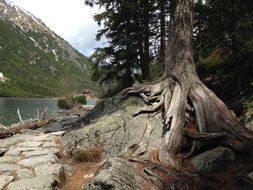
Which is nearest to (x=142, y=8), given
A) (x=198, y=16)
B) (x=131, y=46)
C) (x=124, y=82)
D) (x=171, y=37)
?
(x=131, y=46)

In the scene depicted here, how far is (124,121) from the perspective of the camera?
34.8 feet

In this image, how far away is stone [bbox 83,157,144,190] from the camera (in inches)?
266

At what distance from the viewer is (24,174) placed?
8.50 metres

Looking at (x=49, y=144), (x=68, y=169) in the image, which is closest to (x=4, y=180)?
(x=68, y=169)

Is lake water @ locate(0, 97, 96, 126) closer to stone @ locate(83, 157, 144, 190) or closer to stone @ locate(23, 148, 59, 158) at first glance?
stone @ locate(23, 148, 59, 158)

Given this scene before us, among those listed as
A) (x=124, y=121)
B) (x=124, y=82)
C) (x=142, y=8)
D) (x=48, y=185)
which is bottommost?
(x=48, y=185)

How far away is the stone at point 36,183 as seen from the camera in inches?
297

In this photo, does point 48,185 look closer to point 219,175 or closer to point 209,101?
point 219,175

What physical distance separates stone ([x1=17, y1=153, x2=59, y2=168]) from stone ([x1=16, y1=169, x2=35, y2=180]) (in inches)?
18.1

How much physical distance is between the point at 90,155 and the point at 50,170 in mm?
1390

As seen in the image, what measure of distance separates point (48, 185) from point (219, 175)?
362cm

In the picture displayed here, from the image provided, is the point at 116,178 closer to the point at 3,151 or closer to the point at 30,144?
the point at 3,151

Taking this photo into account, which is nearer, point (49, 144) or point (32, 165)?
point (32, 165)

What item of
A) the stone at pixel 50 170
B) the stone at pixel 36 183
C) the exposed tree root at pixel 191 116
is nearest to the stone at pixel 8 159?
the stone at pixel 50 170
